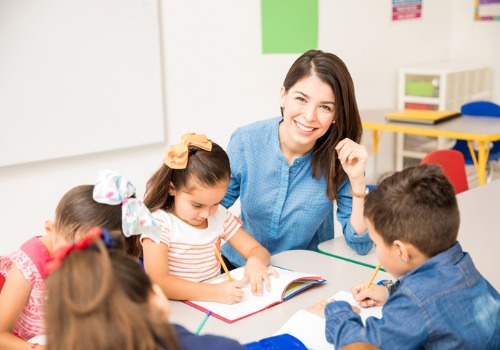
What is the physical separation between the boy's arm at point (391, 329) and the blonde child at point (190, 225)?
1.13ft

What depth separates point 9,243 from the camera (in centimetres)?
285

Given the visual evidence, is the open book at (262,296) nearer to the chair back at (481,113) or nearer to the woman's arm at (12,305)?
the woman's arm at (12,305)

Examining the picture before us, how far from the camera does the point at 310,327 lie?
1378 millimetres

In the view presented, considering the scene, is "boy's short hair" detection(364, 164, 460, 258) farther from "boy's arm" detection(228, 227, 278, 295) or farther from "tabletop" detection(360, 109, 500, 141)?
"tabletop" detection(360, 109, 500, 141)

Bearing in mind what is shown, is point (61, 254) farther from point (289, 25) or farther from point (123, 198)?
point (289, 25)

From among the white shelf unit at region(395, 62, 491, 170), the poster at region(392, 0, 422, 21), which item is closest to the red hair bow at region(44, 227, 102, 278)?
the white shelf unit at region(395, 62, 491, 170)

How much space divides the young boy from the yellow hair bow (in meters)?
0.54

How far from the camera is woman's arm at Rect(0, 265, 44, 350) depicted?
1.33m

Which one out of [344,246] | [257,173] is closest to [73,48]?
[257,173]

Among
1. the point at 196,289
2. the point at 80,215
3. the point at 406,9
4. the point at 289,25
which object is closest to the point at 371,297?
the point at 196,289

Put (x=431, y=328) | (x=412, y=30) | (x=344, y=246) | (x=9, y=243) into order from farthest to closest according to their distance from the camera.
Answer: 1. (x=412, y=30)
2. (x=9, y=243)
3. (x=344, y=246)
4. (x=431, y=328)

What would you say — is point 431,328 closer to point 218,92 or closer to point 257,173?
point 257,173

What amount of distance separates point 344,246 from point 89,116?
157 centimetres

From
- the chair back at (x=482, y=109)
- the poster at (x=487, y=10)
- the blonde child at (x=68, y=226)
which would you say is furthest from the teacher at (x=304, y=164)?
the poster at (x=487, y=10)
